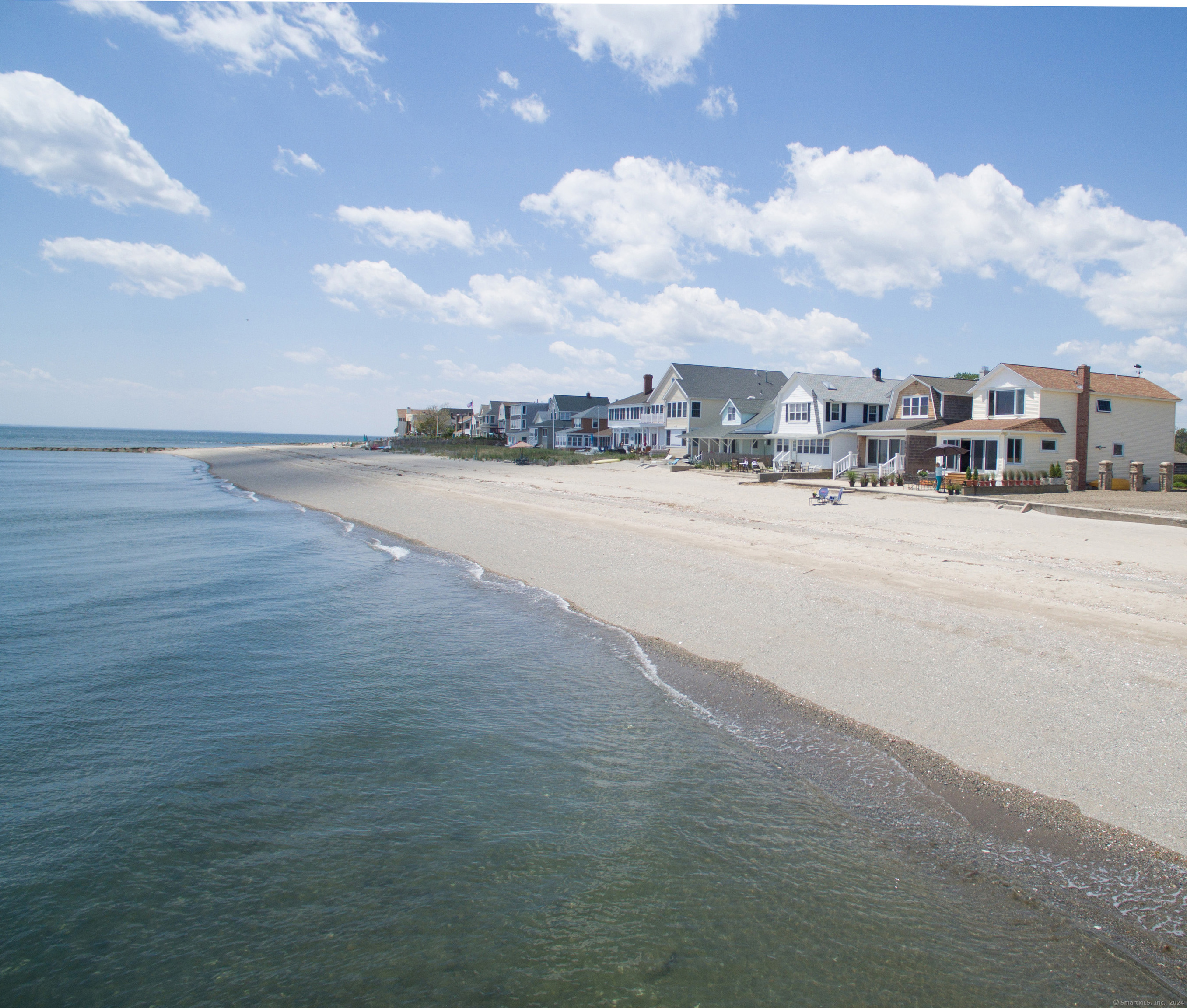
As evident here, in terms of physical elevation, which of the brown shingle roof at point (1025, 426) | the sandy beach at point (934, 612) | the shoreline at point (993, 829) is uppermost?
the brown shingle roof at point (1025, 426)

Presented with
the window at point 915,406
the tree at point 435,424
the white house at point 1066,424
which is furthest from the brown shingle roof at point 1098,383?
the tree at point 435,424

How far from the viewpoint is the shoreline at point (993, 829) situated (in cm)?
504

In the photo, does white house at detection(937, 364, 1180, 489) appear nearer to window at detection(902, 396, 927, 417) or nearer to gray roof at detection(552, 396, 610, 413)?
window at detection(902, 396, 927, 417)

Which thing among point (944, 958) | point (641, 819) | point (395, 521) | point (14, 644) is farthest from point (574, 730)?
point (395, 521)

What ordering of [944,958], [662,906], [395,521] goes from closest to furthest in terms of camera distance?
1. [944,958]
2. [662,906]
3. [395,521]

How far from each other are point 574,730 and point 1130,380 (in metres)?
41.2

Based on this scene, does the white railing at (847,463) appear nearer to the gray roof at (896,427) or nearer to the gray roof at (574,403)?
the gray roof at (896,427)

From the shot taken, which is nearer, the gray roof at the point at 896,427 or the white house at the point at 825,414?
the gray roof at the point at 896,427

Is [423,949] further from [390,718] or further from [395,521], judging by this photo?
[395,521]

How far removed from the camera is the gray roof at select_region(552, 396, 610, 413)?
94.1m

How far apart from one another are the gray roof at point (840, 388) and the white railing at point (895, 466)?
8.49 m

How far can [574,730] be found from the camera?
27.4 feet

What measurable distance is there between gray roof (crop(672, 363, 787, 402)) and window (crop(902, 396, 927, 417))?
18138 millimetres

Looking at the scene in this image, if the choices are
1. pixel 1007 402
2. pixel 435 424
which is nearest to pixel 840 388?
pixel 1007 402
